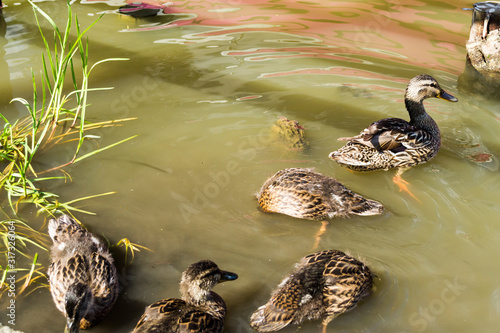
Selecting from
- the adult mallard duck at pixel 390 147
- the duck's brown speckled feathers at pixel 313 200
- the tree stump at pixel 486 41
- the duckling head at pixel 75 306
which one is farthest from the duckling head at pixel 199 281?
the tree stump at pixel 486 41

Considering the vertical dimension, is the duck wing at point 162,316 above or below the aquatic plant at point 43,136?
below

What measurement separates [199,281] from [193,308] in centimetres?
20

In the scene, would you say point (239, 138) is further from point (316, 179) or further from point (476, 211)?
point (476, 211)

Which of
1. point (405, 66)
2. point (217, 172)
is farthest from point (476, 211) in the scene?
point (405, 66)

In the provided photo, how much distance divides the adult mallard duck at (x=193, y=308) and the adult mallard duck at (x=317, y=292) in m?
0.32

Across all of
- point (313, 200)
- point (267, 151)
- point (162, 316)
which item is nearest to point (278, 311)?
point (162, 316)

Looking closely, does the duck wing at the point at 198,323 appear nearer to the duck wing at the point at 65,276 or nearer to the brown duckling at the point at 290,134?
the duck wing at the point at 65,276

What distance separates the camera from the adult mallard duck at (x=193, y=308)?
11.5 ft

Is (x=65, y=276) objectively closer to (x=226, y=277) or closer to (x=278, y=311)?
(x=226, y=277)

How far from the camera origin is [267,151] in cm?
576

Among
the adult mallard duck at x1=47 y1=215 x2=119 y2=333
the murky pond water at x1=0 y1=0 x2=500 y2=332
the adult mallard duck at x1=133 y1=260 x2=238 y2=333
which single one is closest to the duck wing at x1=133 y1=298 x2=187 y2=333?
the adult mallard duck at x1=133 y1=260 x2=238 y2=333

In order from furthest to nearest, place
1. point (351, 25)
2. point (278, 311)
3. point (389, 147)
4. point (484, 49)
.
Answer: point (351, 25) < point (484, 49) < point (389, 147) < point (278, 311)

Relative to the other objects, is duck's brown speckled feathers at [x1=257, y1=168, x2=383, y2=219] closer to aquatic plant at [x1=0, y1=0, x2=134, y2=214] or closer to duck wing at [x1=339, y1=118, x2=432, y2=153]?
duck wing at [x1=339, y1=118, x2=432, y2=153]

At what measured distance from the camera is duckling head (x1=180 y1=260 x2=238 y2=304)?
148 inches
